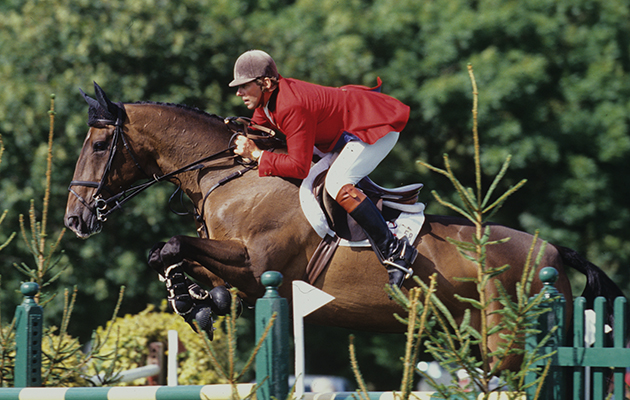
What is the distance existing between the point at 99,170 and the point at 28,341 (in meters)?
1.14

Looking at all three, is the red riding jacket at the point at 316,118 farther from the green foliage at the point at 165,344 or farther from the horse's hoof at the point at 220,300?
the green foliage at the point at 165,344

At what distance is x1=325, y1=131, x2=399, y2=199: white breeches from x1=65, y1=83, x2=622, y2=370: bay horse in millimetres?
288

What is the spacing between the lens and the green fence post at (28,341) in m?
3.50

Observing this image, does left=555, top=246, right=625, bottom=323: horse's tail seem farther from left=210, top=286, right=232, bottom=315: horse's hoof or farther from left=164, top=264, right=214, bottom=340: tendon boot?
left=164, top=264, right=214, bottom=340: tendon boot

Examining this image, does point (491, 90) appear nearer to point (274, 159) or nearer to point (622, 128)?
point (622, 128)

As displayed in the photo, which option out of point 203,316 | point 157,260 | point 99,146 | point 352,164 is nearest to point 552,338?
point 352,164

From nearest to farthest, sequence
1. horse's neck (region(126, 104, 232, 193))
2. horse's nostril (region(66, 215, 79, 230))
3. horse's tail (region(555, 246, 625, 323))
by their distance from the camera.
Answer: horse's nostril (region(66, 215, 79, 230))
horse's neck (region(126, 104, 232, 193))
horse's tail (region(555, 246, 625, 323))

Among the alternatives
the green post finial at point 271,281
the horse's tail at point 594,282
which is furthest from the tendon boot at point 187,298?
the horse's tail at point 594,282

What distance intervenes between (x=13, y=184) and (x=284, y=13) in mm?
5482

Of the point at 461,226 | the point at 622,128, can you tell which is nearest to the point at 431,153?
the point at 622,128

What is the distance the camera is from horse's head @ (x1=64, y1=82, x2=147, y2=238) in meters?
4.21

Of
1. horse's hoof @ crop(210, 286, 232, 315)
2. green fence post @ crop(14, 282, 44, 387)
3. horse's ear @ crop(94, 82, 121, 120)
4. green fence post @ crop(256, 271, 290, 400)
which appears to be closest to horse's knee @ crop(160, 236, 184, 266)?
horse's hoof @ crop(210, 286, 232, 315)

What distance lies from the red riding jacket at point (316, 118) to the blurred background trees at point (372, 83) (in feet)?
19.2

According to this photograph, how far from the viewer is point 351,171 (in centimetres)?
394
